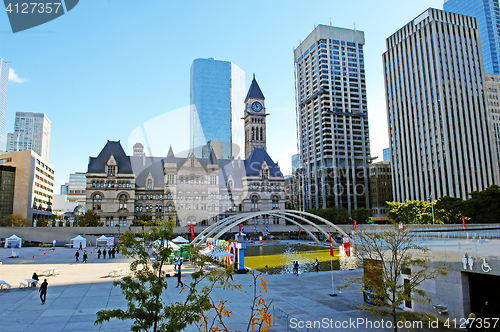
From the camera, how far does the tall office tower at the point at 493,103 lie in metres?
122

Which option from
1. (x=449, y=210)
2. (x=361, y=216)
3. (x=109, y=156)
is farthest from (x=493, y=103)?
(x=109, y=156)

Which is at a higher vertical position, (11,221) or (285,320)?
(11,221)

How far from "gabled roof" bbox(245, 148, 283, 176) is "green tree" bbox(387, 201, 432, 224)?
118 feet

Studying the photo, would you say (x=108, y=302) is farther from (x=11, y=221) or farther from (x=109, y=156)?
(x=11, y=221)

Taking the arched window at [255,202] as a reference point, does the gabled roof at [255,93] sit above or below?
above

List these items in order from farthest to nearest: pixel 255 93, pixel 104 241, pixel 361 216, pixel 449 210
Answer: pixel 255 93, pixel 361 216, pixel 449 210, pixel 104 241

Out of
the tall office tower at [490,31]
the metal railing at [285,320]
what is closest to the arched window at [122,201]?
the metal railing at [285,320]

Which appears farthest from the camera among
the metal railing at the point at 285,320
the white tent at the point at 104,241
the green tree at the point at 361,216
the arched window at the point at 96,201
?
the green tree at the point at 361,216

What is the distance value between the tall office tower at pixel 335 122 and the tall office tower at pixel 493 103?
138 ft

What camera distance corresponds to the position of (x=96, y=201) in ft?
312

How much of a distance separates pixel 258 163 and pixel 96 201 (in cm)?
4689

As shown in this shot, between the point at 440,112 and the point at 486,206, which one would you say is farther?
the point at 440,112

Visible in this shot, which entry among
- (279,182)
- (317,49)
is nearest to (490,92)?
(317,49)

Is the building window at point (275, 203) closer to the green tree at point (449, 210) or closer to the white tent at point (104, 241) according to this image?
the green tree at point (449, 210)
